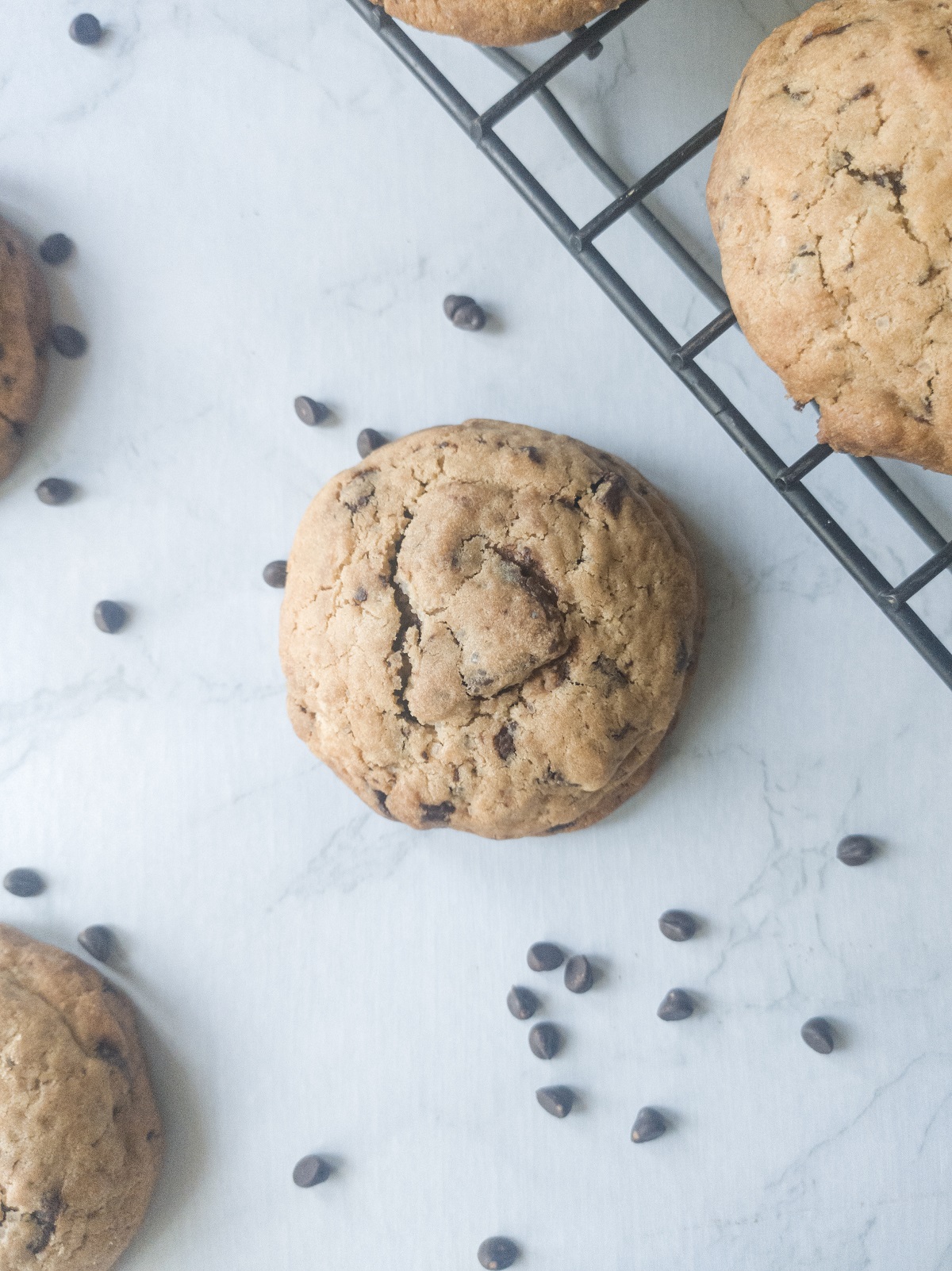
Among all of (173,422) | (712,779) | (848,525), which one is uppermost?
(848,525)

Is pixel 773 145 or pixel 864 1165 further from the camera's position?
pixel 864 1165

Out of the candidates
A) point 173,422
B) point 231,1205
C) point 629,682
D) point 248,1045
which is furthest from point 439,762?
point 231,1205

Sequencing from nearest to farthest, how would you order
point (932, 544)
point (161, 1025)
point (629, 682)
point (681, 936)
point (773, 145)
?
point (773, 145) → point (932, 544) → point (629, 682) → point (681, 936) → point (161, 1025)

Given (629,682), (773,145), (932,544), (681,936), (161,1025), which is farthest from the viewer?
(161,1025)

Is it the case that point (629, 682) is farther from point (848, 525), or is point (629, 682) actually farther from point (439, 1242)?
point (439, 1242)

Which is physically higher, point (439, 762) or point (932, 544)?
point (932, 544)

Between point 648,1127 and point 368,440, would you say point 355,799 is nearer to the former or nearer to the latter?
point 368,440
